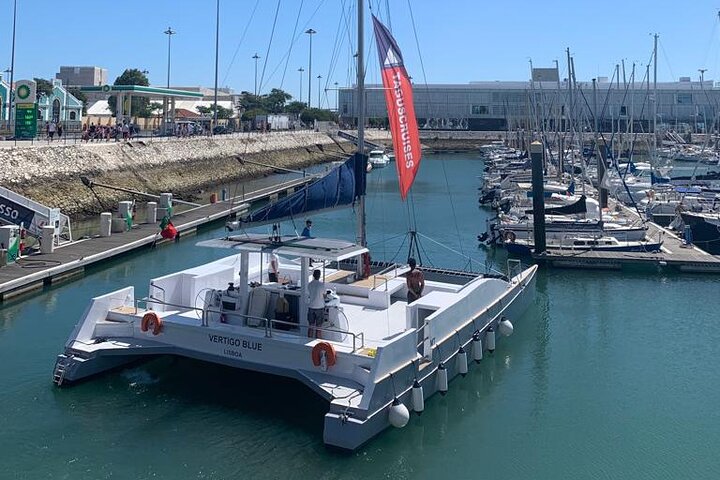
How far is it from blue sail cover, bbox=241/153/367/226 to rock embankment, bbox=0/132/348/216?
26242 millimetres

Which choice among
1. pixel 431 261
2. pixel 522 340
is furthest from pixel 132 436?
pixel 431 261

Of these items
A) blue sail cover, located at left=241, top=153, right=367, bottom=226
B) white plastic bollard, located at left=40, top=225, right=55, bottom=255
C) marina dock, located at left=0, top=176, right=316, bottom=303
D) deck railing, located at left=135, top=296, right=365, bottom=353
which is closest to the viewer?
deck railing, located at left=135, top=296, right=365, bottom=353

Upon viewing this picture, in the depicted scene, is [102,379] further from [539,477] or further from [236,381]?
[539,477]

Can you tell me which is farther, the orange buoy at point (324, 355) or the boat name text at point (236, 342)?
the boat name text at point (236, 342)

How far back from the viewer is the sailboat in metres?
13.1

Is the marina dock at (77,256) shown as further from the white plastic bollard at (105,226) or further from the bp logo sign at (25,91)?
the bp logo sign at (25,91)

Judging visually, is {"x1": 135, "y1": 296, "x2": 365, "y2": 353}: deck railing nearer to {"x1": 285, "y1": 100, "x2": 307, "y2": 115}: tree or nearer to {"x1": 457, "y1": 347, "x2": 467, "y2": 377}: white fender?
{"x1": 457, "y1": 347, "x2": 467, "y2": 377}: white fender

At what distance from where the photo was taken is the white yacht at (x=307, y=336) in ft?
42.5

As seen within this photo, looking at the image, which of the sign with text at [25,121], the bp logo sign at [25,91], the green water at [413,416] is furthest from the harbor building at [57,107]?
the green water at [413,416]

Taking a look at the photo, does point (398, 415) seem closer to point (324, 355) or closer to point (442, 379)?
point (324, 355)

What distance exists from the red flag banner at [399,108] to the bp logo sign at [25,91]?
109ft

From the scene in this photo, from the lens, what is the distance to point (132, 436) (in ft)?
43.4

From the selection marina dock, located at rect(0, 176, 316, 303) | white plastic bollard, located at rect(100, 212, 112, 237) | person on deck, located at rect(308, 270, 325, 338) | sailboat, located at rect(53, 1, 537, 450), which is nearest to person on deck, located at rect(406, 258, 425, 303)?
sailboat, located at rect(53, 1, 537, 450)

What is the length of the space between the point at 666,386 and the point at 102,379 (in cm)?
1257
